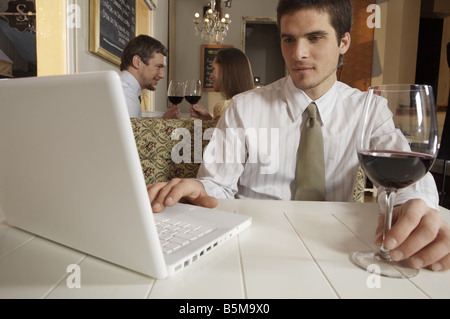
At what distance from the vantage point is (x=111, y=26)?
2523 millimetres

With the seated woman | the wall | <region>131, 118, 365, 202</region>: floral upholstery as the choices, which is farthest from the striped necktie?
the wall

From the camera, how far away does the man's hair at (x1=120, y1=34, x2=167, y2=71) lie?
261 centimetres

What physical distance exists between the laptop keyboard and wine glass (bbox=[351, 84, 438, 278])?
0.76ft

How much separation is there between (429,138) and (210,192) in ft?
2.25

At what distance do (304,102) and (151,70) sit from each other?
1.88 metres

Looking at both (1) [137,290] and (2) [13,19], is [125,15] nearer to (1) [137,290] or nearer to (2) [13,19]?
(2) [13,19]

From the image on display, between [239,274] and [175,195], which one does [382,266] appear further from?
[175,195]

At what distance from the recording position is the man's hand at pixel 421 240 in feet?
1.46

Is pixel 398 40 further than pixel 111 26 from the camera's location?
Yes

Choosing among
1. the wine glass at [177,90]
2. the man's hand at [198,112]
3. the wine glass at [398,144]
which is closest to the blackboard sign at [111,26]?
the wine glass at [177,90]

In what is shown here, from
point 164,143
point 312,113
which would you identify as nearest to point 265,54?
point 164,143

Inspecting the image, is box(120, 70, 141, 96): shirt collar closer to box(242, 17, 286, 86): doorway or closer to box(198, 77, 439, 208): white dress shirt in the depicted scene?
box(198, 77, 439, 208): white dress shirt

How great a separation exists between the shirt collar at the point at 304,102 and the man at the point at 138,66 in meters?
1.36

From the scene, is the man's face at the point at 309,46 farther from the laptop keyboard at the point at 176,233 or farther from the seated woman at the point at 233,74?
the seated woman at the point at 233,74
